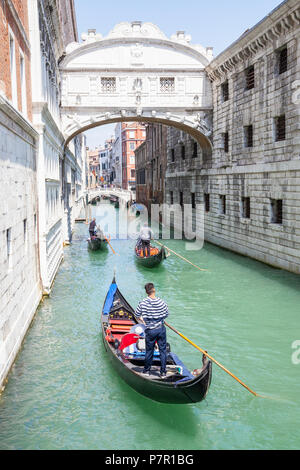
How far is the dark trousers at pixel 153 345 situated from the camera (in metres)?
5.07

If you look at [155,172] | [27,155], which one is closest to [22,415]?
[27,155]

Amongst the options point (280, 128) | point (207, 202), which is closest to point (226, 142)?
point (207, 202)

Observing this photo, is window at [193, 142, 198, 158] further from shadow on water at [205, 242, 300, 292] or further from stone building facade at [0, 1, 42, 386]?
stone building facade at [0, 1, 42, 386]

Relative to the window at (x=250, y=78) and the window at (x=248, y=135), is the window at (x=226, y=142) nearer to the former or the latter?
the window at (x=248, y=135)

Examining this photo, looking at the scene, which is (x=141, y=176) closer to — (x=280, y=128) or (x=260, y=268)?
(x=280, y=128)

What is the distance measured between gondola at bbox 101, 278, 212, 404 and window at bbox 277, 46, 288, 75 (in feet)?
27.4

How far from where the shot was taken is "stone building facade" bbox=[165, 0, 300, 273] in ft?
37.0

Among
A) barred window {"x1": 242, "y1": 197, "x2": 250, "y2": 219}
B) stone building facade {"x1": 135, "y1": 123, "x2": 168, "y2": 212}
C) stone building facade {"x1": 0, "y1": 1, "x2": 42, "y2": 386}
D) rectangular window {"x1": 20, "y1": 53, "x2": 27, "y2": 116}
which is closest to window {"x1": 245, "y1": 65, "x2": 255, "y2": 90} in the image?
barred window {"x1": 242, "y1": 197, "x2": 250, "y2": 219}

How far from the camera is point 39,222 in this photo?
955cm

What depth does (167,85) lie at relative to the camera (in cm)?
1642

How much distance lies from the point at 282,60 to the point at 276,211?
404cm

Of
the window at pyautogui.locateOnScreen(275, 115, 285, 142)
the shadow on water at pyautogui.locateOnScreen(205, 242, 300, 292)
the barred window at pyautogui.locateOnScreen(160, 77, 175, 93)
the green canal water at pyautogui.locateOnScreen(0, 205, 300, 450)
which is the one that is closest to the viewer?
the green canal water at pyautogui.locateOnScreen(0, 205, 300, 450)

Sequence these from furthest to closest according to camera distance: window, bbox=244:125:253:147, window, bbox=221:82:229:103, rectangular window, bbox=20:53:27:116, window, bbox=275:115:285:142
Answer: window, bbox=221:82:229:103 < window, bbox=244:125:253:147 < window, bbox=275:115:285:142 < rectangular window, bbox=20:53:27:116

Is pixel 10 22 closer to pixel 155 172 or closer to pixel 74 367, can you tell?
pixel 74 367
